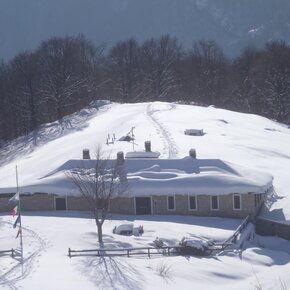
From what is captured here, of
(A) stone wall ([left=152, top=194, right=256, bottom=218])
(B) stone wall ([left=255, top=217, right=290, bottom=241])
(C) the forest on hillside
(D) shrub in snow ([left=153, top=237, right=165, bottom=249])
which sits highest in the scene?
(C) the forest on hillside

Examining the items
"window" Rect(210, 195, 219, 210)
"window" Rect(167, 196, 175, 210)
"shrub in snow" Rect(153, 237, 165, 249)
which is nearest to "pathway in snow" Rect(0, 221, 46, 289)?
"shrub in snow" Rect(153, 237, 165, 249)

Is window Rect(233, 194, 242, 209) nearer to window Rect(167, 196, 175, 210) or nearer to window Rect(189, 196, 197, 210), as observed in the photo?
window Rect(189, 196, 197, 210)

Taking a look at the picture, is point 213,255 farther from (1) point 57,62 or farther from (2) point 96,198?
(1) point 57,62

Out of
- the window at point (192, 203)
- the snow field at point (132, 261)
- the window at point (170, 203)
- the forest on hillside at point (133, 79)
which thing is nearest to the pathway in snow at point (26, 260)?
the snow field at point (132, 261)

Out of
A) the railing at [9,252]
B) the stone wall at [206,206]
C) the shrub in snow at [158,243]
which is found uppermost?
the stone wall at [206,206]

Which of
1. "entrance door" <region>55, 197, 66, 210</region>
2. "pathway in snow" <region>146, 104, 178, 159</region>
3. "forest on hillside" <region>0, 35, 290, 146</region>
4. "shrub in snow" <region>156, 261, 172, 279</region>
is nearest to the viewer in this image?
"shrub in snow" <region>156, 261, 172, 279</region>

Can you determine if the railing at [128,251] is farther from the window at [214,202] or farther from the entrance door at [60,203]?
the entrance door at [60,203]
